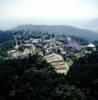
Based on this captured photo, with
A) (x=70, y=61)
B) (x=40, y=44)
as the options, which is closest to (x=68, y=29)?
(x=40, y=44)

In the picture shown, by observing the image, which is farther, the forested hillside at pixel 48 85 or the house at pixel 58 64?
the house at pixel 58 64

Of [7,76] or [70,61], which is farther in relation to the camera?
[70,61]

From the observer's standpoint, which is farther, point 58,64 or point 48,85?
point 58,64

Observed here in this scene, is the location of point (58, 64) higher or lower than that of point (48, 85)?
lower

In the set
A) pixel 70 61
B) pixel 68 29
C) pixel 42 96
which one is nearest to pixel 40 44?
pixel 70 61

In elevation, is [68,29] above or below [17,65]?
below

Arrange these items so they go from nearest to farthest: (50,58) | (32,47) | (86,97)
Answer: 1. (86,97)
2. (50,58)
3. (32,47)

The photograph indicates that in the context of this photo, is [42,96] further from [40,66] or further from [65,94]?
[40,66]

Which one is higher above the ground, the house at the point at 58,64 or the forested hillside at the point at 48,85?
the forested hillside at the point at 48,85

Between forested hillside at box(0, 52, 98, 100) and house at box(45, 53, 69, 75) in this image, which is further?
house at box(45, 53, 69, 75)

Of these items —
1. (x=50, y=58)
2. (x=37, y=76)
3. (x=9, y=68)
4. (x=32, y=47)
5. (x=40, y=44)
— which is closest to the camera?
(x=37, y=76)

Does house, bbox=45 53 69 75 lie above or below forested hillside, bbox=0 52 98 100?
below
